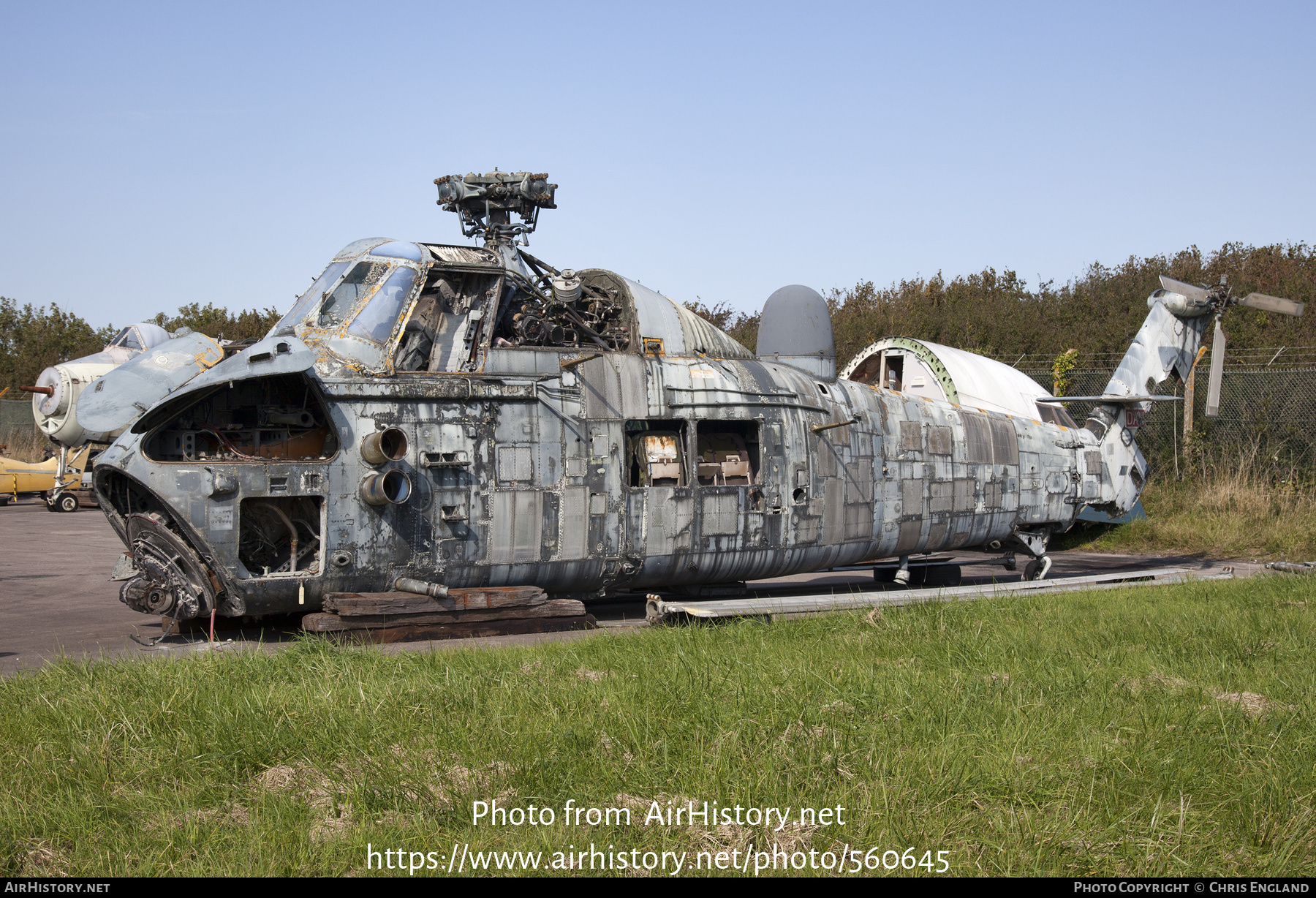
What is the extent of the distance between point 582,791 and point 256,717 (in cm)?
220

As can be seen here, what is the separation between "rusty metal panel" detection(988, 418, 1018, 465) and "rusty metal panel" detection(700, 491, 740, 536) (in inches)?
201

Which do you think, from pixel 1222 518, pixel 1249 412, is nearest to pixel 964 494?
pixel 1222 518

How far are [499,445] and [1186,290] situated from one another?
1327 centimetres

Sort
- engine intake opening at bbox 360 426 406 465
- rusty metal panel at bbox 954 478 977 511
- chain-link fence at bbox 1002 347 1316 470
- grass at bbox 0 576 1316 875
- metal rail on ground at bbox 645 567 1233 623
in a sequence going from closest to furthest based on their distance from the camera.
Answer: grass at bbox 0 576 1316 875, engine intake opening at bbox 360 426 406 465, metal rail on ground at bbox 645 567 1233 623, rusty metal panel at bbox 954 478 977 511, chain-link fence at bbox 1002 347 1316 470

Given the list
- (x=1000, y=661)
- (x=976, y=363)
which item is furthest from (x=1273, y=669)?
(x=976, y=363)

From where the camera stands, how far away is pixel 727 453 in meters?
11.7

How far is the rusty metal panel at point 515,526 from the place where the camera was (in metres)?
9.91

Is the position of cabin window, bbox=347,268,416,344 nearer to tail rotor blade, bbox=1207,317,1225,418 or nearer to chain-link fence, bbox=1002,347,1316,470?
tail rotor blade, bbox=1207,317,1225,418

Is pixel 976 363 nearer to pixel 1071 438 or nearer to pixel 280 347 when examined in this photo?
pixel 1071 438

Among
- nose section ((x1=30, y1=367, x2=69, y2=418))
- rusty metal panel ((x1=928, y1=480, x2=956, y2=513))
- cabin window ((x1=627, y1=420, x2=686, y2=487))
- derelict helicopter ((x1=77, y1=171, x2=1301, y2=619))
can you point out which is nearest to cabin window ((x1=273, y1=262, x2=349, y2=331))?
derelict helicopter ((x1=77, y1=171, x2=1301, y2=619))

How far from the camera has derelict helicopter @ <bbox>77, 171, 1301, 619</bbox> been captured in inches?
355

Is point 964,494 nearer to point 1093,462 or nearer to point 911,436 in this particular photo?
point 911,436

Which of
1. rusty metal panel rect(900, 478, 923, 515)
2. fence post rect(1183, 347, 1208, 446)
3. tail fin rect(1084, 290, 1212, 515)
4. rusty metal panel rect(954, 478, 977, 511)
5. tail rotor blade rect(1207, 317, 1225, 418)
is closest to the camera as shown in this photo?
rusty metal panel rect(900, 478, 923, 515)

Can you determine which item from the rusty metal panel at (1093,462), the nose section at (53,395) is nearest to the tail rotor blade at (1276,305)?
the rusty metal panel at (1093,462)
